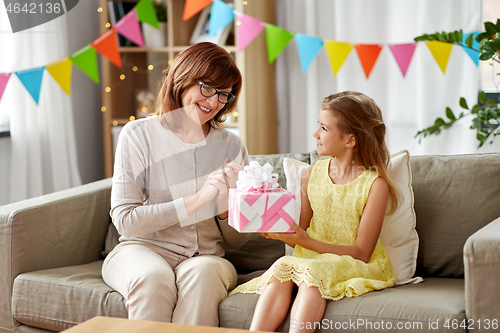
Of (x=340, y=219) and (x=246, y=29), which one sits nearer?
(x=340, y=219)

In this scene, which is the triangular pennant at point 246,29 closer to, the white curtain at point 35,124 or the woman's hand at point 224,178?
the white curtain at point 35,124

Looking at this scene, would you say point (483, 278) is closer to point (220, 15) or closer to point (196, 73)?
point (196, 73)

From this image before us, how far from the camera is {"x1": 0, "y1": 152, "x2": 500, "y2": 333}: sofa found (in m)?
1.28

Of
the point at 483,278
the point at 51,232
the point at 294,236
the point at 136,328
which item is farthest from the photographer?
the point at 51,232

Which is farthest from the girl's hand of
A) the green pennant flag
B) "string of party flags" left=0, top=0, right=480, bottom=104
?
the green pennant flag

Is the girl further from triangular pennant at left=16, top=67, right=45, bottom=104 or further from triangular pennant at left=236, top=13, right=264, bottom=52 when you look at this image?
A: triangular pennant at left=16, top=67, right=45, bottom=104

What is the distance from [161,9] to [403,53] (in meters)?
1.41

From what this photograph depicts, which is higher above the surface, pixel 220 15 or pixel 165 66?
pixel 220 15

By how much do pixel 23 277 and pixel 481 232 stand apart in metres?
1.36

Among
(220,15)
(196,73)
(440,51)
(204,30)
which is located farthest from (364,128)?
(204,30)

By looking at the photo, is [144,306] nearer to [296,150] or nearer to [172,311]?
[172,311]

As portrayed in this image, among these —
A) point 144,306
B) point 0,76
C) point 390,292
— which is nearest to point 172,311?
point 144,306

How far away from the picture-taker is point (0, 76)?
2.36m

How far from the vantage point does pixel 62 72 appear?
2516mm
